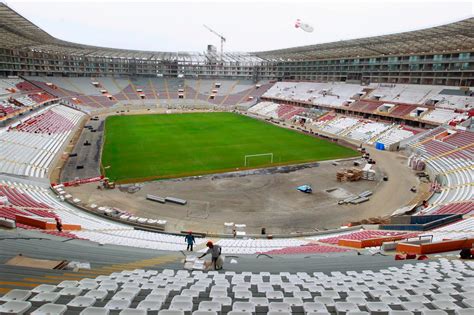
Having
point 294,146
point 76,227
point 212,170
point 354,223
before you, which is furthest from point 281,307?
point 294,146

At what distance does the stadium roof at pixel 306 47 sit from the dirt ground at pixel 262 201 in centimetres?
2389

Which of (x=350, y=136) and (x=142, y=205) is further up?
(x=350, y=136)

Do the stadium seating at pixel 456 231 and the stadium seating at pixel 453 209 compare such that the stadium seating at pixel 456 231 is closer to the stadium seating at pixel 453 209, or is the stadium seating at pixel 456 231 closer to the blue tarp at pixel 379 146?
the stadium seating at pixel 453 209

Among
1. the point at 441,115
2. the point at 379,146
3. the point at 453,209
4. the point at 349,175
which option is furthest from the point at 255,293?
the point at 441,115

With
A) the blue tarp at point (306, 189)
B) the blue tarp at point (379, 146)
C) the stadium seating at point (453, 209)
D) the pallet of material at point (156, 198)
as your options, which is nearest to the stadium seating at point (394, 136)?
the blue tarp at point (379, 146)

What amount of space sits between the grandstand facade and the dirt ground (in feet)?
78.5

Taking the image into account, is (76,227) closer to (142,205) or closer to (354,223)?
(142,205)

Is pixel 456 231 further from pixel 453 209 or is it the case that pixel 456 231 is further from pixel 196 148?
pixel 196 148

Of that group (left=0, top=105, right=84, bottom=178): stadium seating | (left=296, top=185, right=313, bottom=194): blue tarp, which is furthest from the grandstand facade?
(left=296, top=185, right=313, bottom=194): blue tarp

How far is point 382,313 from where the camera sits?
6.30 m

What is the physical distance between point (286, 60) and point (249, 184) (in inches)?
2613

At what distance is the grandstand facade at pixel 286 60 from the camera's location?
4862 centimetres

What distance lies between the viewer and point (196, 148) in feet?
138

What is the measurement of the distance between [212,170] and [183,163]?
13.5ft
